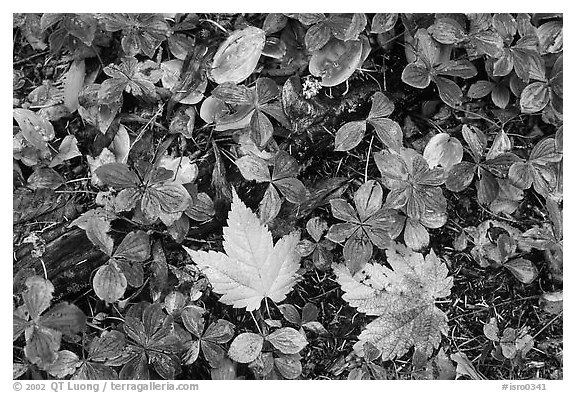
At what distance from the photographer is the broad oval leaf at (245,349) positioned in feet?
5.99

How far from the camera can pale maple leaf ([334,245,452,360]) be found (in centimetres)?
189

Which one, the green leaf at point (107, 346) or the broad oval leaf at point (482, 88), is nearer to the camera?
the green leaf at point (107, 346)

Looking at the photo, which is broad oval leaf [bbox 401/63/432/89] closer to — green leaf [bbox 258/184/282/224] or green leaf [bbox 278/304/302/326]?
green leaf [bbox 258/184/282/224]

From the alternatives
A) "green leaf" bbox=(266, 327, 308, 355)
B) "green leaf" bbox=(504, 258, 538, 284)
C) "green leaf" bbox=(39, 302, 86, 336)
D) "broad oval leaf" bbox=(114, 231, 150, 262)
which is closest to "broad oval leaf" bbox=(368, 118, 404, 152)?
"green leaf" bbox=(504, 258, 538, 284)

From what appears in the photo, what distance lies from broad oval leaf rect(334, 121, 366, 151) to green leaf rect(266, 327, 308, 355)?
1.82 ft

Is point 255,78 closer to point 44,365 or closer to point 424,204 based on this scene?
point 424,204

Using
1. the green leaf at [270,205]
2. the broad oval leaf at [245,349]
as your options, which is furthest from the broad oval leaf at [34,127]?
the broad oval leaf at [245,349]

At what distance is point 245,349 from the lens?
1.83 meters

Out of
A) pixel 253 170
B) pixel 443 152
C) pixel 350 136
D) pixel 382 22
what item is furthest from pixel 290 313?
pixel 382 22

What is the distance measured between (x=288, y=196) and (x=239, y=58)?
0.44m

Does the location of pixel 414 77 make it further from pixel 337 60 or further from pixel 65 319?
pixel 65 319

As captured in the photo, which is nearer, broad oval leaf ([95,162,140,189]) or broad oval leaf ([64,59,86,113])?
broad oval leaf ([95,162,140,189])

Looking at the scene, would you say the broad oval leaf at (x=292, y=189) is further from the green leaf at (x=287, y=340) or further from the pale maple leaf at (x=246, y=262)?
the green leaf at (x=287, y=340)

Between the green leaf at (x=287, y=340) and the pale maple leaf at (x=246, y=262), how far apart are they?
99 millimetres
